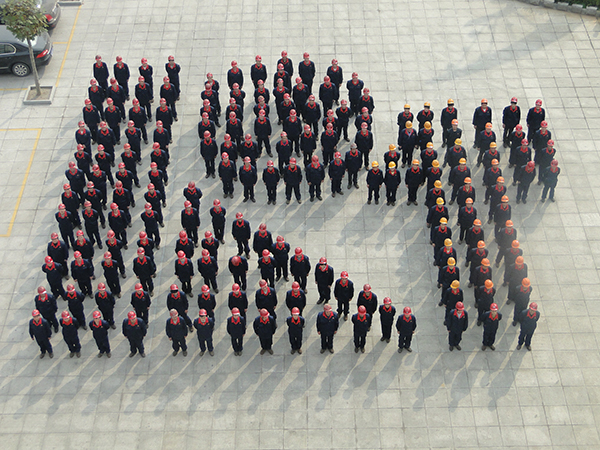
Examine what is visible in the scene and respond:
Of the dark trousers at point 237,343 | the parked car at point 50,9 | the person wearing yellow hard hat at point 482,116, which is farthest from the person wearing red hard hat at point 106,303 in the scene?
the parked car at point 50,9

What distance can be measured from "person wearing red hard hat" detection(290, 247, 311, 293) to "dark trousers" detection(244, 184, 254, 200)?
3499 millimetres

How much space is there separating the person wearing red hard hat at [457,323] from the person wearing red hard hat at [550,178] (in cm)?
556

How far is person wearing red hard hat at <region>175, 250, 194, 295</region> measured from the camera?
19062 mm

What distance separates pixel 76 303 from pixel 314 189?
7.52m

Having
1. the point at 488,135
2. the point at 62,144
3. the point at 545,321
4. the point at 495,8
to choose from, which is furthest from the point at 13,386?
the point at 495,8

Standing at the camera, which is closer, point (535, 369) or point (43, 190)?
point (535, 369)

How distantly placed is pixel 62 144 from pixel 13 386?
29.5ft

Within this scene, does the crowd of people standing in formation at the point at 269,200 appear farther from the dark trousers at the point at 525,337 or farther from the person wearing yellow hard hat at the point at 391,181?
the dark trousers at the point at 525,337

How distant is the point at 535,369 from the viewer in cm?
1812

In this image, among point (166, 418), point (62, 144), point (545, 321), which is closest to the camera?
point (166, 418)

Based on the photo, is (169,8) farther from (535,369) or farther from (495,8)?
(535,369)

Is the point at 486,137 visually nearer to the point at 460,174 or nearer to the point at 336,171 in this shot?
the point at 460,174

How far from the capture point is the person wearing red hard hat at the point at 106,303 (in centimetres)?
1816

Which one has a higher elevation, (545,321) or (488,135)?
(488,135)
